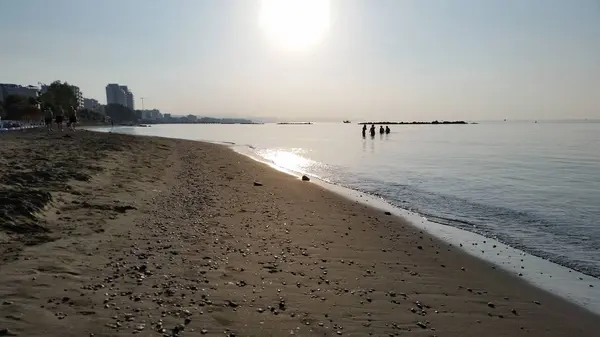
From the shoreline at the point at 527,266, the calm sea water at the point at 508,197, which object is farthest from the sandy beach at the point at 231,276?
the calm sea water at the point at 508,197

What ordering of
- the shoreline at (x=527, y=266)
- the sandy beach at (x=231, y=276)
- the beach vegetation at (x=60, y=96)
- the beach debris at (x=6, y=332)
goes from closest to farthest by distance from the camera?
the beach debris at (x=6, y=332)
the sandy beach at (x=231, y=276)
the shoreline at (x=527, y=266)
the beach vegetation at (x=60, y=96)

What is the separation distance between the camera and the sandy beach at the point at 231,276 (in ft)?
16.8

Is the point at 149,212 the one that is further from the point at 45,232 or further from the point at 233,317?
the point at 233,317

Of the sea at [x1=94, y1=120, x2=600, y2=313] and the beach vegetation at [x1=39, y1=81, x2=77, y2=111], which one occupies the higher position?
the beach vegetation at [x1=39, y1=81, x2=77, y2=111]

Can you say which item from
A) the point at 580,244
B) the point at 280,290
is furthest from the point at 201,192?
the point at 580,244

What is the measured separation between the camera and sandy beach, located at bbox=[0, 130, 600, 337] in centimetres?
511

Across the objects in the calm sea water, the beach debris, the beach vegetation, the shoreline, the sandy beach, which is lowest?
the calm sea water

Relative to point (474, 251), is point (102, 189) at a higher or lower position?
higher

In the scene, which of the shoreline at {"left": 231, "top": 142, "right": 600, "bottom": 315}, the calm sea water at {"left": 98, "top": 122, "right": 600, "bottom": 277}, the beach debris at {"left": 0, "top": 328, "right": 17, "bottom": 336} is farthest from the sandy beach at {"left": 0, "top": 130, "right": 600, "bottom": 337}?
the calm sea water at {"left": 98, "top": 122, "right": 600, "bottom": 277}

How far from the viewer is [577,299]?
7168mm

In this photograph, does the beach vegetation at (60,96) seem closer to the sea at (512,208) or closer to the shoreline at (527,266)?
the sea at (512,208)

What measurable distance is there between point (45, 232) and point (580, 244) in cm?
1389

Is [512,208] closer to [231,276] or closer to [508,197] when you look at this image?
[508,197]

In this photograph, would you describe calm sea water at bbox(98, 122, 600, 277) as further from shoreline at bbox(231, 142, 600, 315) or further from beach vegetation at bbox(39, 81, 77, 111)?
beach vegetation at bbox(39, 81, 77, 111)
